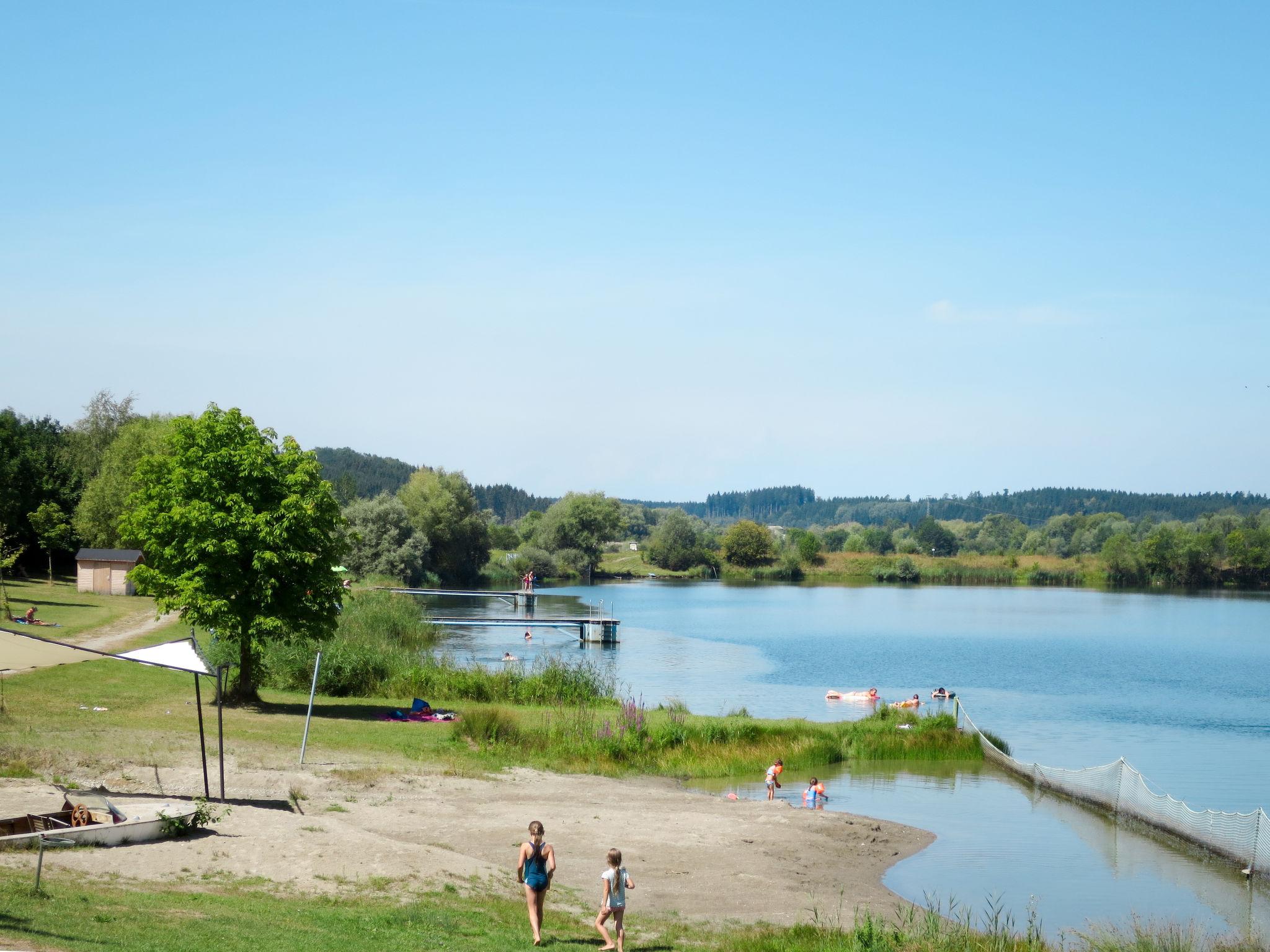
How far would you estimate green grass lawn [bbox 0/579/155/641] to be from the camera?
147 feet

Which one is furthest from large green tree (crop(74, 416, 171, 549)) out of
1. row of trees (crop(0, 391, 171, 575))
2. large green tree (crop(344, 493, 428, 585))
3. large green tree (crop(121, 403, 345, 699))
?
large green tree (crop(121, 403, 345, 699))

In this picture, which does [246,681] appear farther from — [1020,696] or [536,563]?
[536,563]

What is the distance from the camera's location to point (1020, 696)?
5219cm

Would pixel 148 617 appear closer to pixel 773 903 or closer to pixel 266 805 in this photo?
pixel 266 805

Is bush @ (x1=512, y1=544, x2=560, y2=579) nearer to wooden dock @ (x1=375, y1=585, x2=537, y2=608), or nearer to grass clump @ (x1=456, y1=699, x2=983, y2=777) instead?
wooden dock @ (x1=375, y1=585, x2=537, y2=608)

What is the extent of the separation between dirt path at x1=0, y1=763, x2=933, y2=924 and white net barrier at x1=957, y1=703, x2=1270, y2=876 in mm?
6244

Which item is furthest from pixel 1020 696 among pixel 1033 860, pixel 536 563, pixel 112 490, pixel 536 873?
pixel 536 563

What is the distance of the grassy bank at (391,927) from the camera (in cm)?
1184

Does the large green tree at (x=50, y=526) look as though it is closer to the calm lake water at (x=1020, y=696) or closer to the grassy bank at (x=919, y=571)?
the calm lake water at (x=1020, y=696)

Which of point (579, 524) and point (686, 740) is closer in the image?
point (686, 740)

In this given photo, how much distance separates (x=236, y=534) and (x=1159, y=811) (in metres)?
25.2

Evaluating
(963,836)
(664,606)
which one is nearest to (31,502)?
(664,606)

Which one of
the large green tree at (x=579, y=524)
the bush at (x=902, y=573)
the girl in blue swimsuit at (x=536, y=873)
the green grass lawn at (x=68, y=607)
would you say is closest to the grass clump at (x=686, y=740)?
the girl in blue swimsuit at (x=536, y=873)

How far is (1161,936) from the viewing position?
16203 millimetres
